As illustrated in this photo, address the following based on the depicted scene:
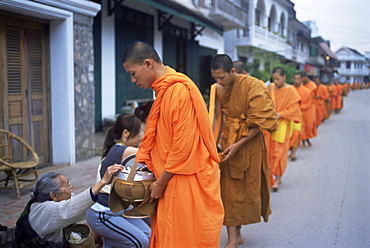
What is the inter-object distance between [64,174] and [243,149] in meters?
3.54

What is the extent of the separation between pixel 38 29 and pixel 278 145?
4.32 meters

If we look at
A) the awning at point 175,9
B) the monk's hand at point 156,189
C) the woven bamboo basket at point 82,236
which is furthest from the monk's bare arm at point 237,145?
the awning at point 175,9

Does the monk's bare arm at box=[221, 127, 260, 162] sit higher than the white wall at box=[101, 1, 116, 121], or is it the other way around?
the white wall at box=[101, 1, 116, 121]

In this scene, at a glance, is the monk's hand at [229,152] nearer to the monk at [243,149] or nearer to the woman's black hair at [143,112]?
the monk at [243,149]

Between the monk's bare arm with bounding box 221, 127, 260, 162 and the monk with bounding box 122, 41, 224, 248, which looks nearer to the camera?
the monk with bounding box 122, 41, 224, 248

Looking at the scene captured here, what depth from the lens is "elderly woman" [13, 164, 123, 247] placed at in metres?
2.68

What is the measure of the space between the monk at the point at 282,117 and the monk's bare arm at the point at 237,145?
2439mm

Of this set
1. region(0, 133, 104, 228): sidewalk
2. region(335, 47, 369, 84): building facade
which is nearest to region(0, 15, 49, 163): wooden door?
region(0, 133, 104, 228): sidewalk

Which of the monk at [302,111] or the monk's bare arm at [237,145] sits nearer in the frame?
the monk's bare arm at [237,145]

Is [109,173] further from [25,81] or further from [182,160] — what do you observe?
[25,81]

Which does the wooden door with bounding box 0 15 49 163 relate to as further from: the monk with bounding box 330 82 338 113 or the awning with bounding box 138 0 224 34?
the monk with bounding box 330 82 338 113

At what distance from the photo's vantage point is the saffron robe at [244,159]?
3.95 meters

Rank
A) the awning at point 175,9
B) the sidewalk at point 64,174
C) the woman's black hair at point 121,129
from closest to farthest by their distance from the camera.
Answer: the woman's black hair at point 121,129 < the sidewalk at point 64,174 < the awning at point 175,9

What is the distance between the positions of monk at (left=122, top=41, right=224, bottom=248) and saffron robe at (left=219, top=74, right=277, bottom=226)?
1.36 metres
